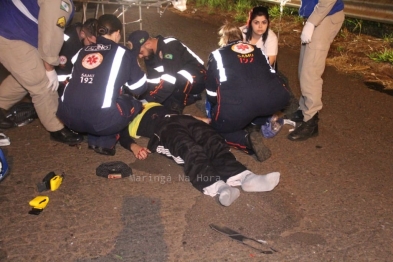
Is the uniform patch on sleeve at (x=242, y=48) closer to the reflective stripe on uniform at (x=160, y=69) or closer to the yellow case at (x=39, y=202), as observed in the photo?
the reflective stripe on uniform at (x=160, y=69)

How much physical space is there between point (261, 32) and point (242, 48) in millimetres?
825

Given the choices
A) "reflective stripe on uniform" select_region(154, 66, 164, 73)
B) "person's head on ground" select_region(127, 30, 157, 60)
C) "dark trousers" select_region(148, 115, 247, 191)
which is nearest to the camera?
"dark trousers" select_region(148, 115, 247, 191)

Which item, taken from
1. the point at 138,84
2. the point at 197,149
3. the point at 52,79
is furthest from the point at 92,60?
the point at 197,149

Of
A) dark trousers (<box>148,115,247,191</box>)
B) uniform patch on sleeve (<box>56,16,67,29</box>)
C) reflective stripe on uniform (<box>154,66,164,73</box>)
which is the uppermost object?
uniform patch on sleeve (<box>56,16,67,29</box>)

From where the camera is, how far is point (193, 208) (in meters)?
3.35

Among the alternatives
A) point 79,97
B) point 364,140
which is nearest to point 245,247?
point 79,97

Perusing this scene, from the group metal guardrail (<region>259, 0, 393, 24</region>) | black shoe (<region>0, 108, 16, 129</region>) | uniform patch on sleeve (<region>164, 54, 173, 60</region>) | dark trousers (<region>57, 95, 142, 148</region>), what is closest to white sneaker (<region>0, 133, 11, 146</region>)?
black shoe (<region>0, 108, 16, 129</region>)

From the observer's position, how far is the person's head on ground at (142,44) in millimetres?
4596

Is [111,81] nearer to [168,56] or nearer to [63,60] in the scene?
[168,56]

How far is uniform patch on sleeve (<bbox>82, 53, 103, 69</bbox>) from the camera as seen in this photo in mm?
3736

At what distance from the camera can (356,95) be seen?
18.5 ft

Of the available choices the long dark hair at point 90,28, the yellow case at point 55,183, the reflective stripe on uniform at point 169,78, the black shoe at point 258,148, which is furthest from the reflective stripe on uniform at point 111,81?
the black shoe at point 258,148

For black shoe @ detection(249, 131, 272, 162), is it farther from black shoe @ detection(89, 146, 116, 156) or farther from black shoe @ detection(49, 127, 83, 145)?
black shoe @ detection(49, 127, 83, 145)

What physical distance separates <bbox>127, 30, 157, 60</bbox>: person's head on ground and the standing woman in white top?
3.38 feet
